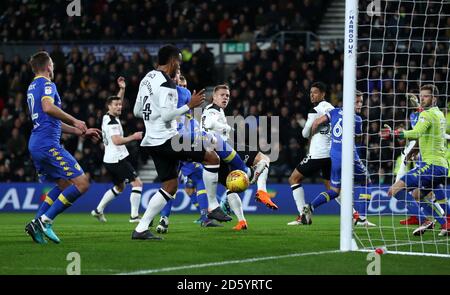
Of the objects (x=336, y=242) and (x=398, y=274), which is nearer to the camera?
(x=398, y=274)

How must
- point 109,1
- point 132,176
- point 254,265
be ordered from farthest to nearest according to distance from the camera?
point 109,1 → point 132,176 → point 254,265

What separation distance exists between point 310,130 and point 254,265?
19.1 ft

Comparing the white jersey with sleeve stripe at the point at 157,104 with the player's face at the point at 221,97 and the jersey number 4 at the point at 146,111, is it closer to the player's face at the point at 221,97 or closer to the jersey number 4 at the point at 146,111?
the jersey number 4 at the point at 146,111

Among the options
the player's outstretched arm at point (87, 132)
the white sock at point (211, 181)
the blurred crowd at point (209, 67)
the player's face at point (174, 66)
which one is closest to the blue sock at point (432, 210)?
the white sock at point (211, 181)

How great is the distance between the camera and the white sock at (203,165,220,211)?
12.4 meters

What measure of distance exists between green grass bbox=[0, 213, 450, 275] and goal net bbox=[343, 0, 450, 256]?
35cm

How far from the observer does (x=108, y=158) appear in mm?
16047

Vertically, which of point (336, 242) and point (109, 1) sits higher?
point (109, 1)

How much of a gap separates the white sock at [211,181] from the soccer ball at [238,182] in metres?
0.85

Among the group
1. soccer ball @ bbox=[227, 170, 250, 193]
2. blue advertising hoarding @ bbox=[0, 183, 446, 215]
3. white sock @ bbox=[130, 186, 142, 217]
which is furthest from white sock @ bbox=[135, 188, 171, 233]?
blue advertising hoarding @ bbox=[0, 183, 446, 215]

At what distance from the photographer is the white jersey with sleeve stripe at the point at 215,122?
12.6 m

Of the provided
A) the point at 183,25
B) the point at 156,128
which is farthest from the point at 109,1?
the point at 156,128

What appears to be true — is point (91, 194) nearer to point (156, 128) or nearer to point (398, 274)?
point (156, 128)

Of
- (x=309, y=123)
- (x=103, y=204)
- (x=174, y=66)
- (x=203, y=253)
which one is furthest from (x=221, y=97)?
(x=103, y=204)
